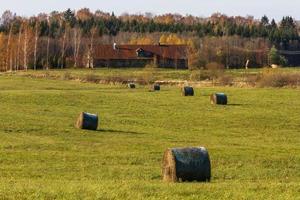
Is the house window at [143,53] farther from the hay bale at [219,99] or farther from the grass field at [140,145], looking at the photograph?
the hay bale at [219,99]

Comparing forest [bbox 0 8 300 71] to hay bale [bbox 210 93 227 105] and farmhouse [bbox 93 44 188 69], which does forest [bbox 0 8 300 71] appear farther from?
hay bale [bbox 210 93 227 105]

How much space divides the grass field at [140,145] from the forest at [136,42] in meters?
74.1

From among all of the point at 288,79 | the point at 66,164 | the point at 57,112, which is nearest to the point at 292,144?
the point at 66,164

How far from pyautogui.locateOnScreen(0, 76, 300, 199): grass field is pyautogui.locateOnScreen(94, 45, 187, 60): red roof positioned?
78.4m

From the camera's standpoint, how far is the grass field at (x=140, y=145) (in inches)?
528

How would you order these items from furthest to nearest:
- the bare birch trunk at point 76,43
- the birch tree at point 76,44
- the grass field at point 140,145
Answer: the bare birch trunk at point 76,43
the birch tree at point 76,44
the grass field at point 140,145

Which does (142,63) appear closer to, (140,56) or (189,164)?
(140,56)

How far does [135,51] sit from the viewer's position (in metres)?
131

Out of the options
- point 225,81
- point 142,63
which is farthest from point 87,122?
point 142,63

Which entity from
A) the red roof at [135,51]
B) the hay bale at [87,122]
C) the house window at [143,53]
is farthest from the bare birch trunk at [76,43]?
the hay bale at [87,122]

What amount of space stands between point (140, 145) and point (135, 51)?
106468 mm

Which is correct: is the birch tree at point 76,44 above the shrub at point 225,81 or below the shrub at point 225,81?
above

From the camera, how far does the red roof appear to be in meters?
129

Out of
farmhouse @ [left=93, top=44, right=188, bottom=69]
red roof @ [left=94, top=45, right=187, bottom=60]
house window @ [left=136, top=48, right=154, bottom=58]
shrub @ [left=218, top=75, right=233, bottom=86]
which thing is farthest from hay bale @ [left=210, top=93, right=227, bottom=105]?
house window @ [left=136, top=48, right=154, bottom=58]
